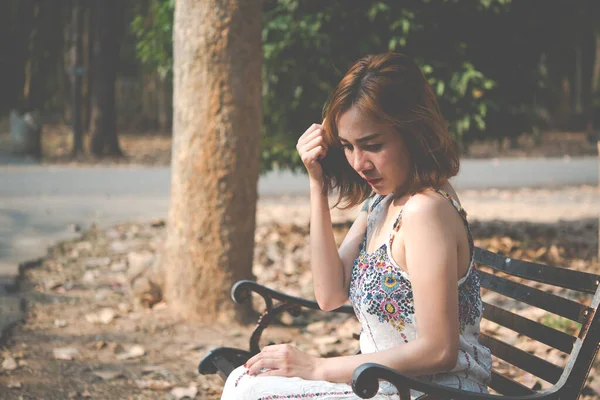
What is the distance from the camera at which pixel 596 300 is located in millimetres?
2174

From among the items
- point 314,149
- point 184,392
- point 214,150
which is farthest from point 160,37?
point 314,149

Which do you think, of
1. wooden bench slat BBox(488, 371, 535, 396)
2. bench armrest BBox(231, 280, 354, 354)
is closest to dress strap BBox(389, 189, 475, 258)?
wooden bench slat BBox(488, 371, 535, 396)

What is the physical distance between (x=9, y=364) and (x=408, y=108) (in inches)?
125

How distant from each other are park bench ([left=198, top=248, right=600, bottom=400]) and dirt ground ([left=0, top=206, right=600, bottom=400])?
1295 millimetres

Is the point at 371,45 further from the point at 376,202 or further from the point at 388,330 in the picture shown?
the point at 388,330

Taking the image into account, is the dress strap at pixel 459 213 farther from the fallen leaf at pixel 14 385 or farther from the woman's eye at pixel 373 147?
the fallen leaf at pixel 14 385

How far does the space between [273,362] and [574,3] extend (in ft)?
21.3

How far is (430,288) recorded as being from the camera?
201 cm

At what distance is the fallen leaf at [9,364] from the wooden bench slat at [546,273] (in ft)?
9.20

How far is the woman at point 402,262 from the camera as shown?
2.04 meters

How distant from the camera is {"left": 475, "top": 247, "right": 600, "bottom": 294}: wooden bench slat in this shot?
229 centimetres

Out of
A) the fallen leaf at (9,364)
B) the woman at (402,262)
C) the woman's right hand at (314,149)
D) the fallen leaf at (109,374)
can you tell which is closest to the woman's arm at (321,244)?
the woman's right hand at (314,149)

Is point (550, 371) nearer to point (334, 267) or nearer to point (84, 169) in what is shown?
point (334, 267)

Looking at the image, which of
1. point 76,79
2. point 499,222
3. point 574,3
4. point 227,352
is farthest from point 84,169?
point 227,352
